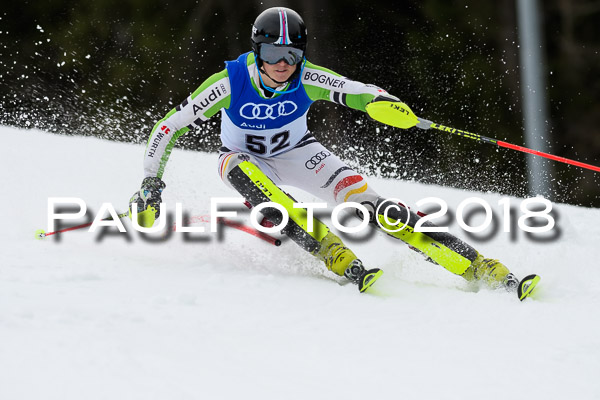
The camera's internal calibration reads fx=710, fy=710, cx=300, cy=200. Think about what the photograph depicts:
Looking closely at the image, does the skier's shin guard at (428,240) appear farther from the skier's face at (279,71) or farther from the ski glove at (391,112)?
the skier's face at (279,71)

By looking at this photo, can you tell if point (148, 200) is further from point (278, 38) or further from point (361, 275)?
point (361, 275)

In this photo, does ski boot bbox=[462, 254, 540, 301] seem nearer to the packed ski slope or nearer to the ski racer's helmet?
the packed ski slope

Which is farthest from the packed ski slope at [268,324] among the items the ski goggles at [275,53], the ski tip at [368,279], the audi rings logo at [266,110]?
the ski goggles at [275,53]

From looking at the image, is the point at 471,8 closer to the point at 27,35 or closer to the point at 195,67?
the point at 195,67

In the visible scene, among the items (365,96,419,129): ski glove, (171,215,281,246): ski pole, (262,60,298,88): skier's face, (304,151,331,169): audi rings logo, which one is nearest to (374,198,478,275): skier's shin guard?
(365,96,419,129): ski glove

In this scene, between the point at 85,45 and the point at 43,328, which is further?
the point at 85,45

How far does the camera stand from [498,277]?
131 inches

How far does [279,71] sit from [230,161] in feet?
1.76

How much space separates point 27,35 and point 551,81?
47.6 ft

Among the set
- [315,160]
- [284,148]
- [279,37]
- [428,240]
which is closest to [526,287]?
[428,240]

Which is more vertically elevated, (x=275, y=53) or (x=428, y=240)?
(x=275, y=53)

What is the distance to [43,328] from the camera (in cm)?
226

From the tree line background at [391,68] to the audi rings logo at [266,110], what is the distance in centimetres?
1046

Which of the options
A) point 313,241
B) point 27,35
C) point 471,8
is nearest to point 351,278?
point 313,241
